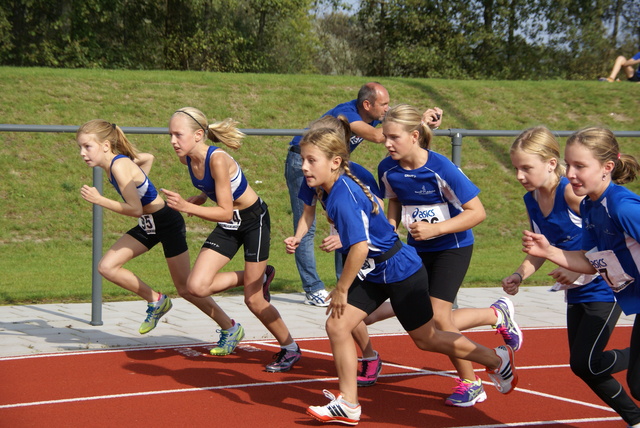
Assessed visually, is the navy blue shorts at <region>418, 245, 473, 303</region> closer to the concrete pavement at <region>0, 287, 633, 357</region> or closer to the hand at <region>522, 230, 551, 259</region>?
the hand at <region>522, 230, 551, 259</region>

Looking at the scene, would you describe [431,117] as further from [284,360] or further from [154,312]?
[154,312]

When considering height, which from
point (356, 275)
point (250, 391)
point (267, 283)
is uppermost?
point (356, 275)

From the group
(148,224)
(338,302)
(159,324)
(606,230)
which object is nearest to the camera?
(606,230)

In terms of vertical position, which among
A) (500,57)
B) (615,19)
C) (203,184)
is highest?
(615,19)

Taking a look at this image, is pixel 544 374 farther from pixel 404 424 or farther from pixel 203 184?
pixel 203 184

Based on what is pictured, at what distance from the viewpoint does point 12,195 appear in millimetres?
13992

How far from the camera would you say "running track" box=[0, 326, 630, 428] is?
4.77 meters

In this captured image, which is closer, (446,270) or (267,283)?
(446,270)

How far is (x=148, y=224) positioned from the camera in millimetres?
6312

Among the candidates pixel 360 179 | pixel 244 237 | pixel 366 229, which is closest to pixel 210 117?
pixel 244 237

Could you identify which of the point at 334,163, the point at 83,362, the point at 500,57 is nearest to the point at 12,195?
the point at 83,362

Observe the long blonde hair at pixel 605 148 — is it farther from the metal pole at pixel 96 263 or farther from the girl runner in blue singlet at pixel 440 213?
the metal pole at pixel 96 263

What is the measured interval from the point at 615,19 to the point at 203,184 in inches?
1460

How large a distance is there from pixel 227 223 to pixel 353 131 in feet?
5.36
